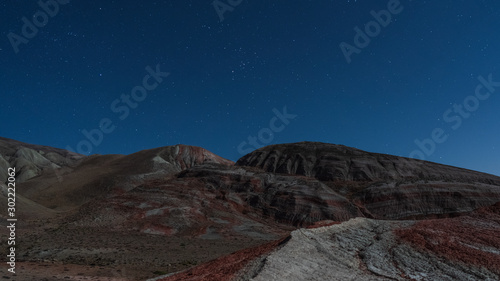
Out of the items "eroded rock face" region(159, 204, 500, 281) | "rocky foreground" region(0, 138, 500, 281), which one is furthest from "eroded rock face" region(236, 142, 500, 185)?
"eroded rock face" region(159, 204, 500, 281)

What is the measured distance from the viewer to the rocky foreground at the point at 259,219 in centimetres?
943


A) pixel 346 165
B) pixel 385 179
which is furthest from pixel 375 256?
pixel 346 165

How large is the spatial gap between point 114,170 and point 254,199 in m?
53.8

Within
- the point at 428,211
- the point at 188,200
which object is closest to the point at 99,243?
the point at 188,200

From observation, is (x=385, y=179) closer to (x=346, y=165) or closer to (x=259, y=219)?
(x=346, y=165)

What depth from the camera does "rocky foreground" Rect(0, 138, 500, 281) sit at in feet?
31.0

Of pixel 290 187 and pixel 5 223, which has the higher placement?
pixel 290 187

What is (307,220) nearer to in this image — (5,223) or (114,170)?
(5,223)

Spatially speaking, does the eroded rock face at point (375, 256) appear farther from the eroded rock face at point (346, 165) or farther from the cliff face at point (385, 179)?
the eroded rock face at point (346, 165)

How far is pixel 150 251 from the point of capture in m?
28.1

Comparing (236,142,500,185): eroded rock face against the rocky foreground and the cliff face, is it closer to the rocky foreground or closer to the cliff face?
the cliff face

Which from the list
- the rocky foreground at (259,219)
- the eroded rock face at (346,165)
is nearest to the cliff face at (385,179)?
the eroded rock face at (346,165)

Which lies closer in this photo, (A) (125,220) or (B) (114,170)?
(A) (125,220)

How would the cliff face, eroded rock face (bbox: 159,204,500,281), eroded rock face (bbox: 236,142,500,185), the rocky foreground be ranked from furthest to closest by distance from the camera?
eroded rock face (bbox: 236,142,500,185), the cliff face, the rocky foreground, eroded rock face (bbox: 159,204,500,281)
